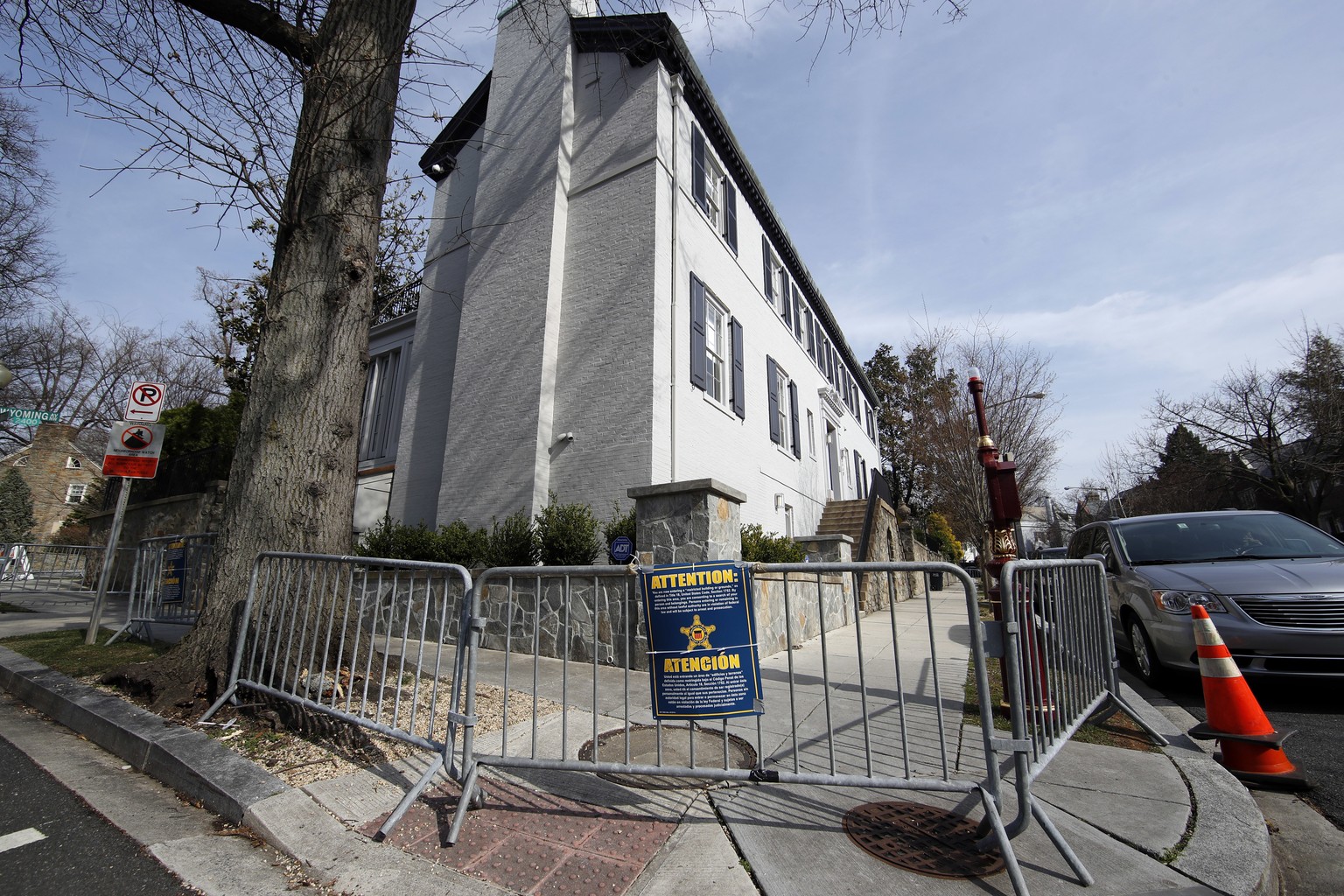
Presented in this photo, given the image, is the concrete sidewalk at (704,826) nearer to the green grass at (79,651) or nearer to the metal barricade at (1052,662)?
the metal barricade at (1052,662)

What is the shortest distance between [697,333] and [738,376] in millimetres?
1949

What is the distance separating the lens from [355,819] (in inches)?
104

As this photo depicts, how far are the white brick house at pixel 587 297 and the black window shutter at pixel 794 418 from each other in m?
1.39

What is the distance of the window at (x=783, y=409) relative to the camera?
562 inches

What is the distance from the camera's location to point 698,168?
11.9m

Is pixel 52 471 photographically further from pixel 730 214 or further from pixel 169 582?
pixel 730 214

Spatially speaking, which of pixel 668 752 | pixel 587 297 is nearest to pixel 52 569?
pixel 587 297

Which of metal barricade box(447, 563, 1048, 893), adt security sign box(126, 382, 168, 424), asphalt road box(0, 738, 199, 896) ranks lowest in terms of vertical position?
asphalt road box(0, 738, 199, 896)

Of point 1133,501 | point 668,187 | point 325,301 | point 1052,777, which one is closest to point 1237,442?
point 1133,501

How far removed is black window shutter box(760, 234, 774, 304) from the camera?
1499cm

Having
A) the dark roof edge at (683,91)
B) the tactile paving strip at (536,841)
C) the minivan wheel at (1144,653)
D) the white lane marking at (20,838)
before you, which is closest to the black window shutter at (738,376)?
the dark roof edge at (683,91)

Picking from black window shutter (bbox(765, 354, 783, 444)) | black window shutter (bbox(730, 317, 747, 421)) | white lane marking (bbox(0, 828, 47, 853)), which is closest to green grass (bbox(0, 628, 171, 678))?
white lane marking (bbox(0, 828, 47, 853))

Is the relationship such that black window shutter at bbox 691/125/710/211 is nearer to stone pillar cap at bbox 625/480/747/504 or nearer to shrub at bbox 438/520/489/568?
stone pillar cap at bbox 625/480/747/504

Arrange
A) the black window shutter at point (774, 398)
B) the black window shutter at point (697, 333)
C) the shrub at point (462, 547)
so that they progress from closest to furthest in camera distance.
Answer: the shrub at point (462, 547), the black window shutter at point (697, 333), the black window shutter at point (774, 398)
